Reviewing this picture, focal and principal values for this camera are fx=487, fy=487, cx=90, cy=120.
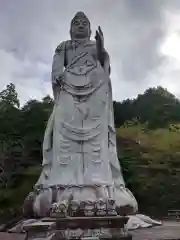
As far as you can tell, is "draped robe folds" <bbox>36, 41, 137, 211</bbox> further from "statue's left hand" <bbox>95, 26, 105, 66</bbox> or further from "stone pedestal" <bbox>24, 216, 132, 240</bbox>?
"stone pedestal" <bbox>24, 216, 132, 240</bbox>

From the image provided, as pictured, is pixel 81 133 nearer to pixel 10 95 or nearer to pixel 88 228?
pixel 88 228

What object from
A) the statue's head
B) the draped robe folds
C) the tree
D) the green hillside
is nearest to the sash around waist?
the draped robe folds

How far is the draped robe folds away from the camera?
29.3ft

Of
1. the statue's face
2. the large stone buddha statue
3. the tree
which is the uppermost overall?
the tree

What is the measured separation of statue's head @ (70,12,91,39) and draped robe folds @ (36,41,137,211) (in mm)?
188

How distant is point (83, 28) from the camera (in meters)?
9.86

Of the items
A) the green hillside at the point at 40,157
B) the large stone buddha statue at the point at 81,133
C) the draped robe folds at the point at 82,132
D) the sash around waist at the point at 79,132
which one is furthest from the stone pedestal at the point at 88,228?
the green hillside at the point at 40,157

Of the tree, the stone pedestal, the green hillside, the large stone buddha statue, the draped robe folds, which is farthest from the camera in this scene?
the tree

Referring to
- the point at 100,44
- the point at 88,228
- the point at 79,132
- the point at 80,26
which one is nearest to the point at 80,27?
the point at 80,26

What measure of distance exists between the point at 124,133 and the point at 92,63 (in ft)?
40.9

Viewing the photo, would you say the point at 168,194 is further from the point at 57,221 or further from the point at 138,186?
the point at 57,221

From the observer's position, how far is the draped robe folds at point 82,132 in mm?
8938

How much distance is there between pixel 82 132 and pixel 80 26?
2.22m

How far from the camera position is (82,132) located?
923 centimetres
